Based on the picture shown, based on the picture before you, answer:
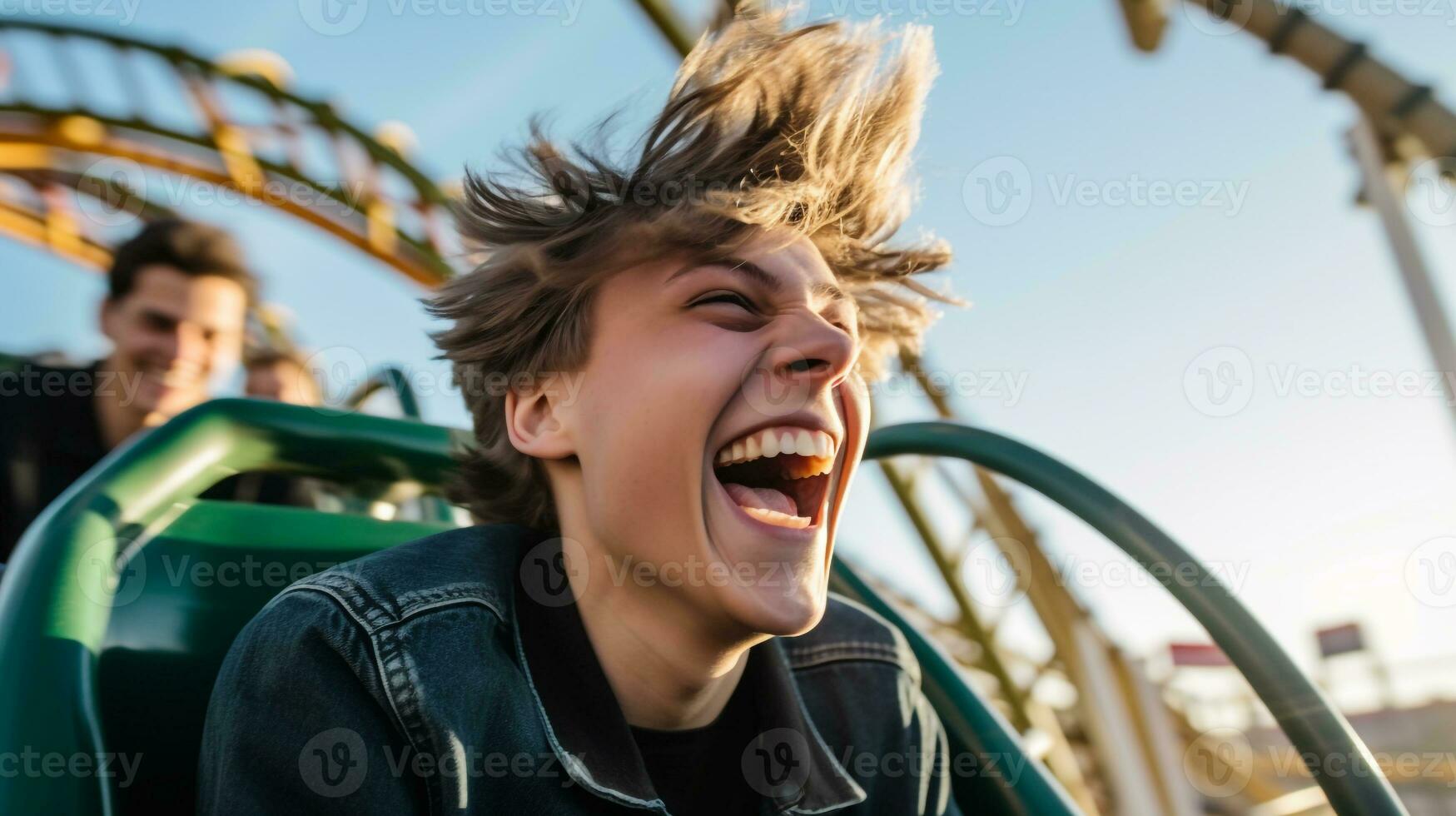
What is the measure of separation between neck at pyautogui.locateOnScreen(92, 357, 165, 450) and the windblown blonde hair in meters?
1.02

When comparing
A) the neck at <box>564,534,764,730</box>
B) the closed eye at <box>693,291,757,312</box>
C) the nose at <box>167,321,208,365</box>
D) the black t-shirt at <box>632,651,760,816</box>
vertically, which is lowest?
the black t-shirt at <box>632,651,760,816</box>

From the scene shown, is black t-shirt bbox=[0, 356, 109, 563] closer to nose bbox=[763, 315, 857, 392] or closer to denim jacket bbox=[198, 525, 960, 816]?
denim jacket bbox=[198, 525, 960, 816]

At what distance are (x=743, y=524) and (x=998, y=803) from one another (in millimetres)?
464

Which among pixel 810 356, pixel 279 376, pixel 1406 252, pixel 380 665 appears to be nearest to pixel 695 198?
pixel 810 356

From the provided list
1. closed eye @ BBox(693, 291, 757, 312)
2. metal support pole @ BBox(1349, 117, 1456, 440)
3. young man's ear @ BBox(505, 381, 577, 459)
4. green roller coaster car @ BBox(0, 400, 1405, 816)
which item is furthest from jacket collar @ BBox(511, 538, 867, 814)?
metal support pole @ BBox(1349, 117, 1456, 440)

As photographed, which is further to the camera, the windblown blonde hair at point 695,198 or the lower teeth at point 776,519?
the windblown blonde hair at point 695,198

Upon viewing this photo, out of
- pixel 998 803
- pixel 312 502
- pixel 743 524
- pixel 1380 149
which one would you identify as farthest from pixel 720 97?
pixel 1380 149

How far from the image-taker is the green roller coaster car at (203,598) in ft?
2.49

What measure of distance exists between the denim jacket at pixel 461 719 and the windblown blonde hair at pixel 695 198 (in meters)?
0.20

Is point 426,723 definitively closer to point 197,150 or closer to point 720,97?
point 720,97

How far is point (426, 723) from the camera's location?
2.74ft

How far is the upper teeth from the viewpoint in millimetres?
977

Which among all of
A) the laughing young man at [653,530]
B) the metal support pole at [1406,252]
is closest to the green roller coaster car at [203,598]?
the laughing young man at [653,530]

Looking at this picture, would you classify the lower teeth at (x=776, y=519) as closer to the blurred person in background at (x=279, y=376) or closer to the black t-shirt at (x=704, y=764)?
the black t-shirt at (x=704, y=764)
